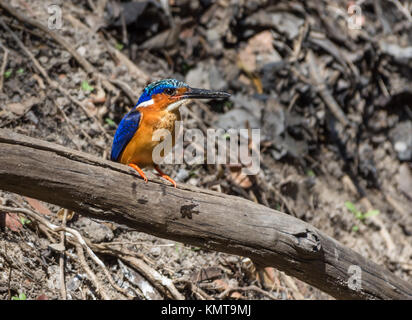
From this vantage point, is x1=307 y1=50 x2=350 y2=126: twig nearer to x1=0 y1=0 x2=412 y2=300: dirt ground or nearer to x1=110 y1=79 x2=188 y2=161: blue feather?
x1=0 y1=0 x2=412 y2=300: dirt ground

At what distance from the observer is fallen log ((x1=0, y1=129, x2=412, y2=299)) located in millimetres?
2639

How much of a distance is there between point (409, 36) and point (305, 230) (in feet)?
17.8

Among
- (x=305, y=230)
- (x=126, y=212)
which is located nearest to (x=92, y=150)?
(x=126, y=212)

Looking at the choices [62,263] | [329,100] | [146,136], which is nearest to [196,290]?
[62,263]

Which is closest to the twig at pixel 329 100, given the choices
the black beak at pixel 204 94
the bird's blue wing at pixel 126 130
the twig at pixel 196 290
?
the black beak at pixel 204 94

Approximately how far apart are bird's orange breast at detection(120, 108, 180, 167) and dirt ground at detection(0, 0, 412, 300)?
0.70 m

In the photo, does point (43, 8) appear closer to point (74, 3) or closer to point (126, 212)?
point (74, 3)

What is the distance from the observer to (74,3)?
19.5 feet

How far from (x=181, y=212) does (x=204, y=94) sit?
116 centimetres

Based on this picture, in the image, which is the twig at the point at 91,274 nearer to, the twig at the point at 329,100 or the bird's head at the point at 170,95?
the bird's head at the point at 170,95

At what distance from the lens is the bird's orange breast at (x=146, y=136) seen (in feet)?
12.3

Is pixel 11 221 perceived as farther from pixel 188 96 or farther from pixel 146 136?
pixel 188 96

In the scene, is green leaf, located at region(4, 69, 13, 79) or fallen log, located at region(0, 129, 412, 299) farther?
green leaf, located at region(4, 69, 13, 79)

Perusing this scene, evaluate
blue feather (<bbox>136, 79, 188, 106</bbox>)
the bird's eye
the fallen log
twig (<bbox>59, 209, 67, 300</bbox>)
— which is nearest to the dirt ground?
twig (<bbox>59, 209, 67, 300</bbox>)
